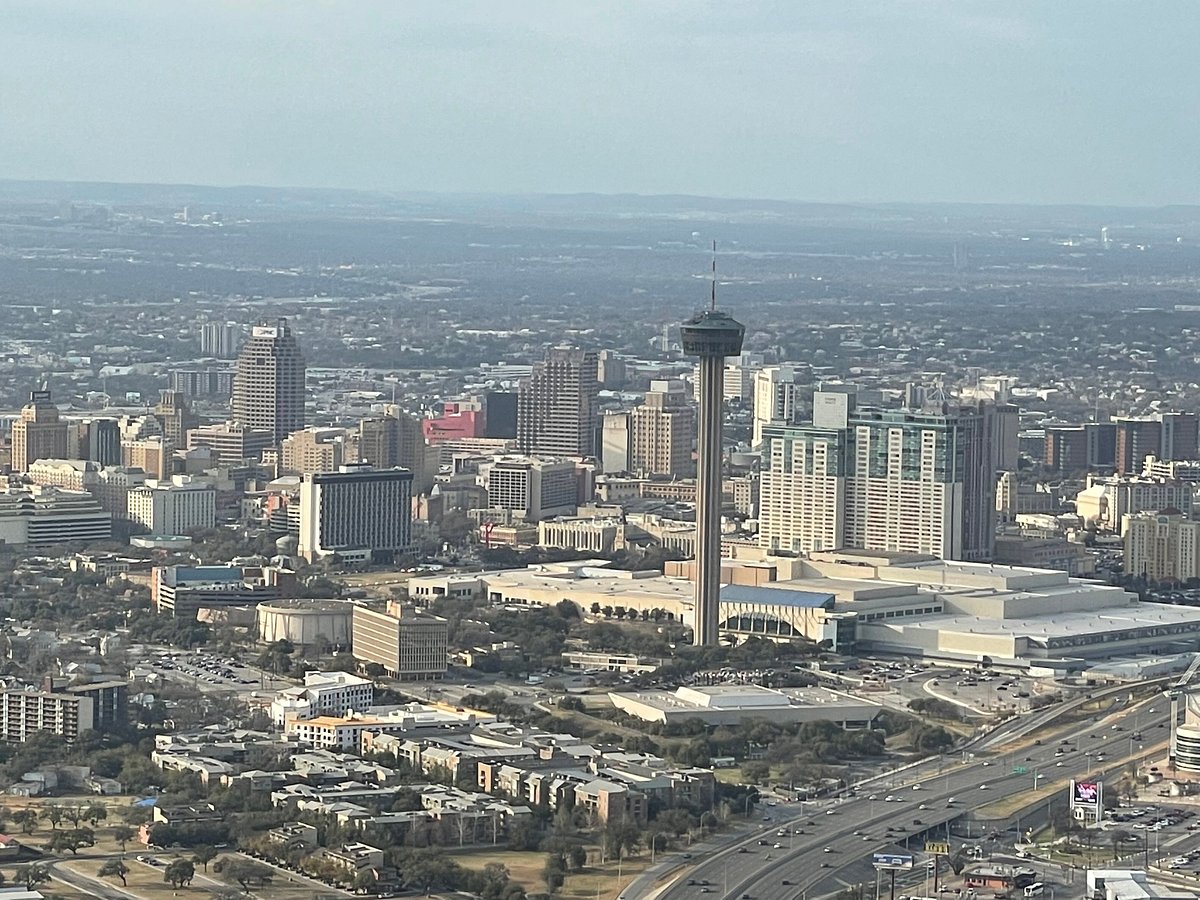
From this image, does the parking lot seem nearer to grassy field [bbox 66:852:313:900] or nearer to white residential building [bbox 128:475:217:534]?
grassy field [bbox 66:852:313:900]

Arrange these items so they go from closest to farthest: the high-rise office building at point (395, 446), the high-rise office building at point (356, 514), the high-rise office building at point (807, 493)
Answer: the high-rise office building at point (807, 493)
the high-rise office building at point (356, 514)
the high-rise office building at point (395, 446)

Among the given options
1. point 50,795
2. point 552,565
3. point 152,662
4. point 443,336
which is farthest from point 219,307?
point 50,795

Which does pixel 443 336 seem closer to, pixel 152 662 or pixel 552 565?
pixel 552 565

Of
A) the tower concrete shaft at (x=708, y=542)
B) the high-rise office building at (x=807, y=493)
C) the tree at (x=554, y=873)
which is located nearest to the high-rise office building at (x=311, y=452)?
the high-rise office building at (x=807, y=493)

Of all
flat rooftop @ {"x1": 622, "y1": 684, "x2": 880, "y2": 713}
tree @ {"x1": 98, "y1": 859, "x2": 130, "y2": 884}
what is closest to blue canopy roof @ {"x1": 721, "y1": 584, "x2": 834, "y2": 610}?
flat rooftop @ {"x1": 622, "y1": 684, "x2": 880, "y2": 713}

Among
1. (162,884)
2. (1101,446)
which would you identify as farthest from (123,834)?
(1101,446)

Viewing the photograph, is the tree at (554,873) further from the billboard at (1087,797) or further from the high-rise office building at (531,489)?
the high-rise office building at (531,489)

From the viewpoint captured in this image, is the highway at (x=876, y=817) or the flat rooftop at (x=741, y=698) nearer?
the highway at (x=876, y=817)
